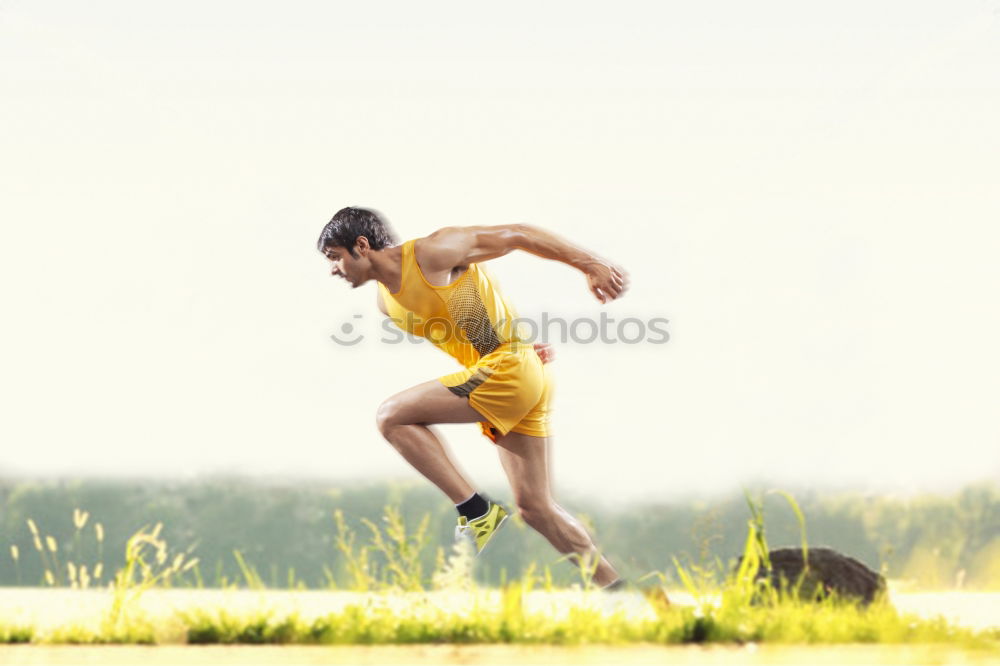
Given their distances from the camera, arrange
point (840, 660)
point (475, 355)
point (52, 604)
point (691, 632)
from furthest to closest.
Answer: point (475, 355), point (52, 604), point (691, 632), point (840, 660)

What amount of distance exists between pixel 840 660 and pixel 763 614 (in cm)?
48

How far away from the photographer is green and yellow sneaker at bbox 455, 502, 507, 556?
527 cm

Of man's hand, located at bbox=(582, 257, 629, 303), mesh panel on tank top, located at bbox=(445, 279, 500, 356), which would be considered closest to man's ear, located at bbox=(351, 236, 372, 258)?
mesh panel on tank top, located at bbox=(445, 279, 500, 356)

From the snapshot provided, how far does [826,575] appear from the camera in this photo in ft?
17.4

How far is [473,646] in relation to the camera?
458cm

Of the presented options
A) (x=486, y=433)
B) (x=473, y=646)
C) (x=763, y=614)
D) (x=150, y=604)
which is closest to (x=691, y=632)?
(x=763, y=614)

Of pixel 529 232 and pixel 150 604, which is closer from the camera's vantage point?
pixel 150 604

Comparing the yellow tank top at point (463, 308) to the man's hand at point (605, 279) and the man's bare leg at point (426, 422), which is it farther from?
the man's hand at point (605, 279)

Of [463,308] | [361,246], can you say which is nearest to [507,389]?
[463,308]

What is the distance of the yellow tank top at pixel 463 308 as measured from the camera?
17.5 feet

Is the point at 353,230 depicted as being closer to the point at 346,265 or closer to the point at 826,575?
the point at 346,265

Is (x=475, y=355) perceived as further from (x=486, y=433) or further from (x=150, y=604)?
(x=150, y=604)

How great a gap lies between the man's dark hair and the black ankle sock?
1.31m

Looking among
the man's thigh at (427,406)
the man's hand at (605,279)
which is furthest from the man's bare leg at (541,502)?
the man's hand at (605,279)
